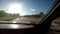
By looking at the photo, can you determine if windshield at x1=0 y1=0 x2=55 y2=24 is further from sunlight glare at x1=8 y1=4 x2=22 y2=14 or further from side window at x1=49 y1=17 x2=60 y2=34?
side window at x1=49 y1=17 x2=60 y2=34

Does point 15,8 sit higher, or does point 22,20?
point 15,8

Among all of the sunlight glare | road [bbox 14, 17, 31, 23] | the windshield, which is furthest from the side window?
the sunlight glare

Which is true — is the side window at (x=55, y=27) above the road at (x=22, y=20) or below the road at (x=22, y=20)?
below

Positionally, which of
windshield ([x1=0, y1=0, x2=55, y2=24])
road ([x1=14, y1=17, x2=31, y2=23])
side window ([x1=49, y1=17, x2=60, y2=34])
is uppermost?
windshield ([x1=0, y1=0, x2=55, y2=24])

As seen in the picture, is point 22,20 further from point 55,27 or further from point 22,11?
point 55,27

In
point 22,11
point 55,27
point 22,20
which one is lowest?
point 55,27

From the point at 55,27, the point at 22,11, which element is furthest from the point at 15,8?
the point at 55,27

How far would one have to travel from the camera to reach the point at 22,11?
5.94ft

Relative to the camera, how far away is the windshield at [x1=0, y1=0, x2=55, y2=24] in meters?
1.73

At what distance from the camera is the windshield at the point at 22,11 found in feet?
5.66

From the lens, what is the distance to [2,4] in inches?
71.2

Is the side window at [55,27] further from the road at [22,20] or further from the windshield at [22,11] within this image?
the road at [22,20]

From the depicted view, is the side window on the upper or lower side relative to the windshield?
lower

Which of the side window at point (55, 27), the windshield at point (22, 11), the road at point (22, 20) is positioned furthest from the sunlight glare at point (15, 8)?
the side window at point (55, 27)
